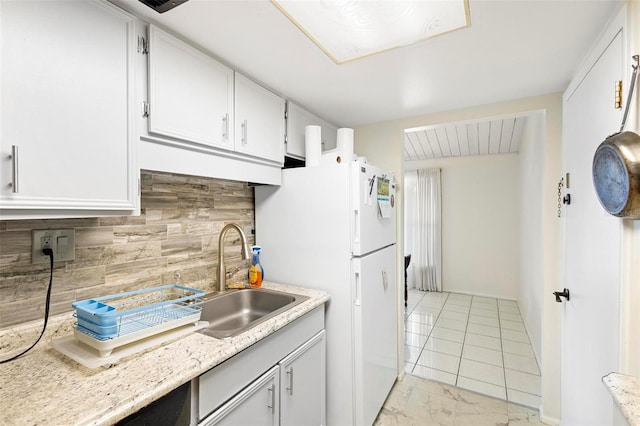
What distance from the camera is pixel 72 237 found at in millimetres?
1187

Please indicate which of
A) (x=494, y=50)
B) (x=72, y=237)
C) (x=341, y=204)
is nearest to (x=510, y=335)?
(x=341, y=204)

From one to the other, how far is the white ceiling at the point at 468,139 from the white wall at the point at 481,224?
27 cm

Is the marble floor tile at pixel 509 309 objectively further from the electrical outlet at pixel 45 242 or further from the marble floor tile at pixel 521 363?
the electrical outlet at pixel 45 242

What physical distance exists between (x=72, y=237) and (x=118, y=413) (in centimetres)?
80

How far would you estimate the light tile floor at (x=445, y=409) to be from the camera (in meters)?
1.97

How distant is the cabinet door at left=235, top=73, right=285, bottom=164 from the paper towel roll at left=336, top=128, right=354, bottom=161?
412 mm

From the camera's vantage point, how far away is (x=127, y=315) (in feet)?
3.56

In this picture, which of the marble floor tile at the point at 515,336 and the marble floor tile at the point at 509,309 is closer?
the marble floor tile at the point at 515,336

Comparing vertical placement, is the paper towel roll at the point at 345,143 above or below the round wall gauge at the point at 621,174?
above

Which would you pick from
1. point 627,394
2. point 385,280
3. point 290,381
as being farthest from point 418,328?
point 627,394

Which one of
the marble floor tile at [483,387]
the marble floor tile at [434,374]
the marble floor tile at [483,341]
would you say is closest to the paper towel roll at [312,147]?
the marble floor tile at [434,374]

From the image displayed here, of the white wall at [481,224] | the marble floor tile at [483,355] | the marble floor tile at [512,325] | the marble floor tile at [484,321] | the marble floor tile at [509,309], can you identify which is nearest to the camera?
the marble floor tile at [483,355]

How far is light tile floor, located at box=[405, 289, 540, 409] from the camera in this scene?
2.37m

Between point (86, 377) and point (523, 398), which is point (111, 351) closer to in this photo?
point (86, 377)
